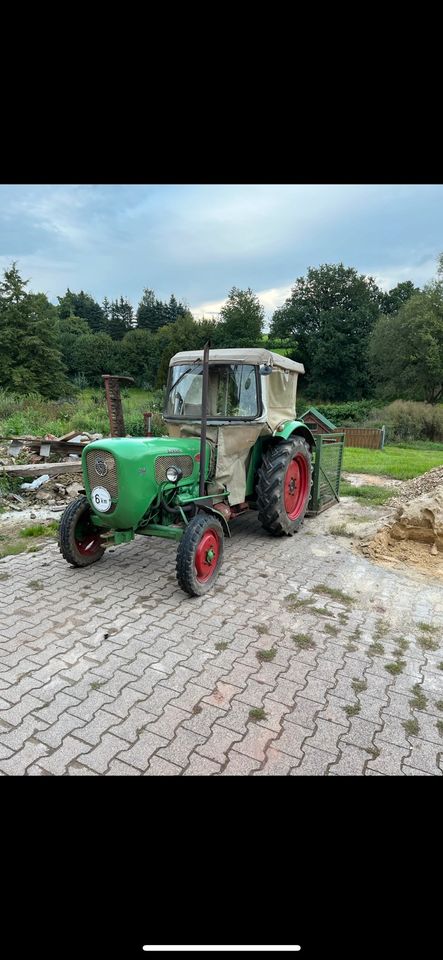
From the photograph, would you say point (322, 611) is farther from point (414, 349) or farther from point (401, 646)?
point (414, 349)

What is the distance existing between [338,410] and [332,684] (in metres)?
24.2

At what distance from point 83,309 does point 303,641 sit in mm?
63135

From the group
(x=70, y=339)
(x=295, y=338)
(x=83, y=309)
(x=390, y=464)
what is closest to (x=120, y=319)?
(x=83, y=309)

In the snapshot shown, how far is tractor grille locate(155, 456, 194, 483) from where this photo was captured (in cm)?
373

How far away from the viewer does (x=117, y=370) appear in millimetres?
36031

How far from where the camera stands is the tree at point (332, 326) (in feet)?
114

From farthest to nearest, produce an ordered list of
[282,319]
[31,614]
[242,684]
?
[282,319] < [31,614] < [242,684]

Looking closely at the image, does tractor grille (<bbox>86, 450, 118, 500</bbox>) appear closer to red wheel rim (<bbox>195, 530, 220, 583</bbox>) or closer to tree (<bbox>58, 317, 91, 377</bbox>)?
red wheel rim (<bbox>195, 530, 220, 583</bbox>)

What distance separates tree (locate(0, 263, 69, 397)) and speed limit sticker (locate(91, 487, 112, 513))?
2358cm

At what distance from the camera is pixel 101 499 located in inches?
140

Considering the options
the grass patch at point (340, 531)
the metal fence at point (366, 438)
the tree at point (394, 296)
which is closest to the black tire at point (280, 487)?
the grass patch at point (340, 531)
